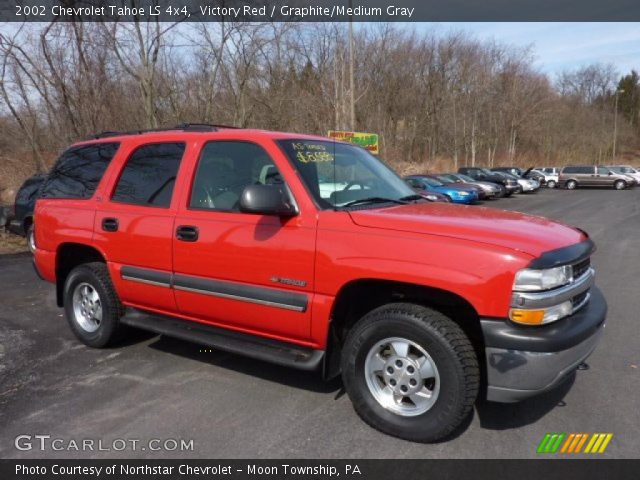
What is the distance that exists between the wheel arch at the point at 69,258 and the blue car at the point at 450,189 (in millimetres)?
17157

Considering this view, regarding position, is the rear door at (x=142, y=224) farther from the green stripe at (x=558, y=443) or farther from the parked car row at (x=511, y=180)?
the parked car row at (x=511, y=180)

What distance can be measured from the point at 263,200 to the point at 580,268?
208cm

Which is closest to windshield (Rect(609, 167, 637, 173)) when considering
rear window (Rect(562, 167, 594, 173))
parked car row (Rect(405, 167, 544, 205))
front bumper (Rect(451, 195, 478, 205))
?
rear window (Rect(562, 167, 594, 173))

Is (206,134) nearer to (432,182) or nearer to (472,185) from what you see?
(432,182)

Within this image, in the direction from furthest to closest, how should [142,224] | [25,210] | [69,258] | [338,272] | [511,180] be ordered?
[511,180], [25,210], [69,258], [142,224], [338,272]

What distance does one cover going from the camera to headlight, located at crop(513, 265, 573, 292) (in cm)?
272

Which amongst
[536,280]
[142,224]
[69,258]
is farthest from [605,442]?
[69,258]

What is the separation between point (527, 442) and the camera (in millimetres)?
3094

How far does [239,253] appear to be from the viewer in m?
3.56

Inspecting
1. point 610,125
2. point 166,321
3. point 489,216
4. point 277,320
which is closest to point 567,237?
point 489,216

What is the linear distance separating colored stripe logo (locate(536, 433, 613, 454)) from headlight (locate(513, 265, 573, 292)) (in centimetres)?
103

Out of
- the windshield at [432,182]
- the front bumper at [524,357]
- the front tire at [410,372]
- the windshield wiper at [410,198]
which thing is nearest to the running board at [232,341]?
the front tire at [410,372]

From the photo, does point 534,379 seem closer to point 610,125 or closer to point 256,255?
point 256,255

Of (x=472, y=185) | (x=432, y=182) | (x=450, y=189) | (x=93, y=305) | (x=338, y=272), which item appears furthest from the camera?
(x=472, y=185)
